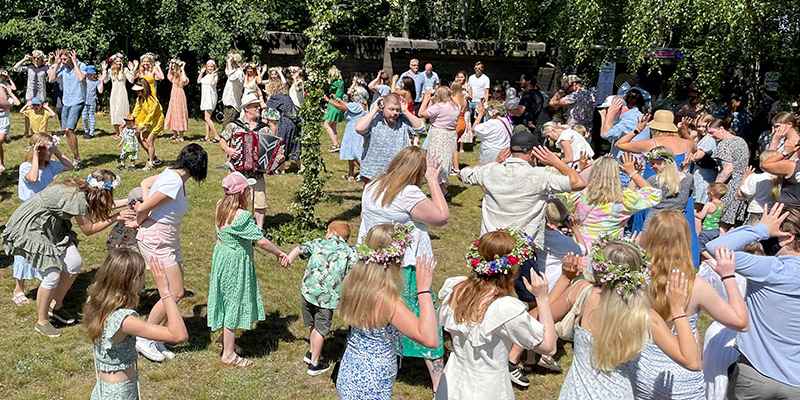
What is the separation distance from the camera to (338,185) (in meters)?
11.6

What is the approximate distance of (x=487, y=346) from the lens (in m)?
3.97

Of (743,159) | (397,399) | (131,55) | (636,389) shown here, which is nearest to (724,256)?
(636,389)

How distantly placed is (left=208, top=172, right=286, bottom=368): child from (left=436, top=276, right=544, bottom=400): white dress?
224 centimetres

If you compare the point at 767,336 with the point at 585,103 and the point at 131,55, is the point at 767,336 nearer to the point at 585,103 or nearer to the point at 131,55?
the point at 585,103

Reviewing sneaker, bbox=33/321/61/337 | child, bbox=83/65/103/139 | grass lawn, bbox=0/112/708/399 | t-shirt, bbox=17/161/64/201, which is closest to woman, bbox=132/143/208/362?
grass lawn, bbox=0/112/708/399

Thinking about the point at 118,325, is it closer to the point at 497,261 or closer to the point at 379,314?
the point at 379,314

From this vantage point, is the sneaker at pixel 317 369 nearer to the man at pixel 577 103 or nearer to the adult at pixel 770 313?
the adult at pixel 770 313

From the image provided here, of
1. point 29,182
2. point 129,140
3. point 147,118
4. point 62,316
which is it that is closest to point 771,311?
point 62,316

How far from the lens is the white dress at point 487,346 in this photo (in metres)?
3.84

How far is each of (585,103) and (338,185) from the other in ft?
15.7

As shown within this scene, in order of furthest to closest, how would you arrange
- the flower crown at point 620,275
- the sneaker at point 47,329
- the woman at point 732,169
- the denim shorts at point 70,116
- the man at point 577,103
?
the man at point 577,103 → the denim shorts at point 70,116 → the woman at point 732,169 → the sneaker at point 47,329 → the flower crown at point 620,275

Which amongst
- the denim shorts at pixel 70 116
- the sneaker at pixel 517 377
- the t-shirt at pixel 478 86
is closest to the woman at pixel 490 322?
the sneaker at pixel 517 377

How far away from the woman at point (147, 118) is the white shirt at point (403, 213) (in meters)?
7.34

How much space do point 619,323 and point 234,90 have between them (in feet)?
37.3
